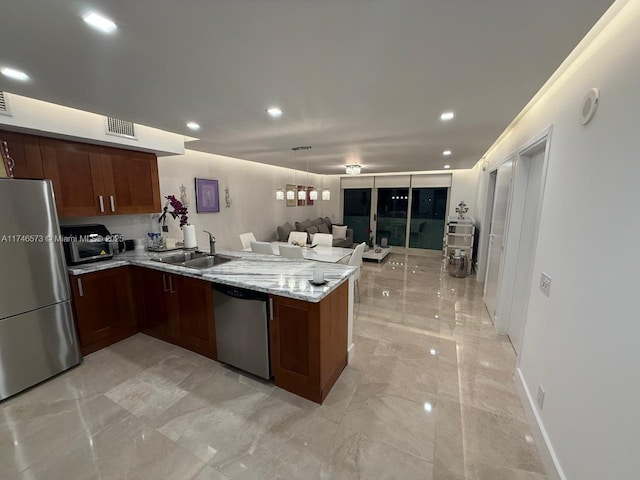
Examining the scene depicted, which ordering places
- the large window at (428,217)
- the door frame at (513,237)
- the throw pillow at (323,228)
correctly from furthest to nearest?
1. the throw pillow at (323,228)
2. the large window at (428,217)
3. the door frame at (513,237)

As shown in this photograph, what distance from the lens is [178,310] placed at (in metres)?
2.68

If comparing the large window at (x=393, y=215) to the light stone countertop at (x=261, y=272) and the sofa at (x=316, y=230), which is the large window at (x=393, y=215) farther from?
the light stone countertop at (x=261, y=272)

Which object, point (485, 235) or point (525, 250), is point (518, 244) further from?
point (485, 235)

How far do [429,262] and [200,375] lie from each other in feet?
19.5

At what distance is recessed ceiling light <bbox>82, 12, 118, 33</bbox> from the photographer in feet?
3.85

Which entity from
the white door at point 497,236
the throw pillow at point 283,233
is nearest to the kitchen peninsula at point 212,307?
the white door at point 497,236

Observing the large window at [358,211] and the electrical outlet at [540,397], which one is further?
the large window at [358,211]

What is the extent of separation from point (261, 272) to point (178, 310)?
1064 millimetres

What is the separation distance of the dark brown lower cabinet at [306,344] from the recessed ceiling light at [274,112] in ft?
5.64

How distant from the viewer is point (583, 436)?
1.27 metres

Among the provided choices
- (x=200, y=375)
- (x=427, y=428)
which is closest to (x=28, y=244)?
(x=200, y=375)

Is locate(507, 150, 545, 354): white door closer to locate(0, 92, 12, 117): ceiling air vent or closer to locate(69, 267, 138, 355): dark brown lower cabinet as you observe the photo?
locate(69, 267, 138, 355): dark brown lower cabinet

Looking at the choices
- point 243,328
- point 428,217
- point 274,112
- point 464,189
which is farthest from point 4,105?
point 464,189

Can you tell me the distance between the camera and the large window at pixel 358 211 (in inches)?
343
